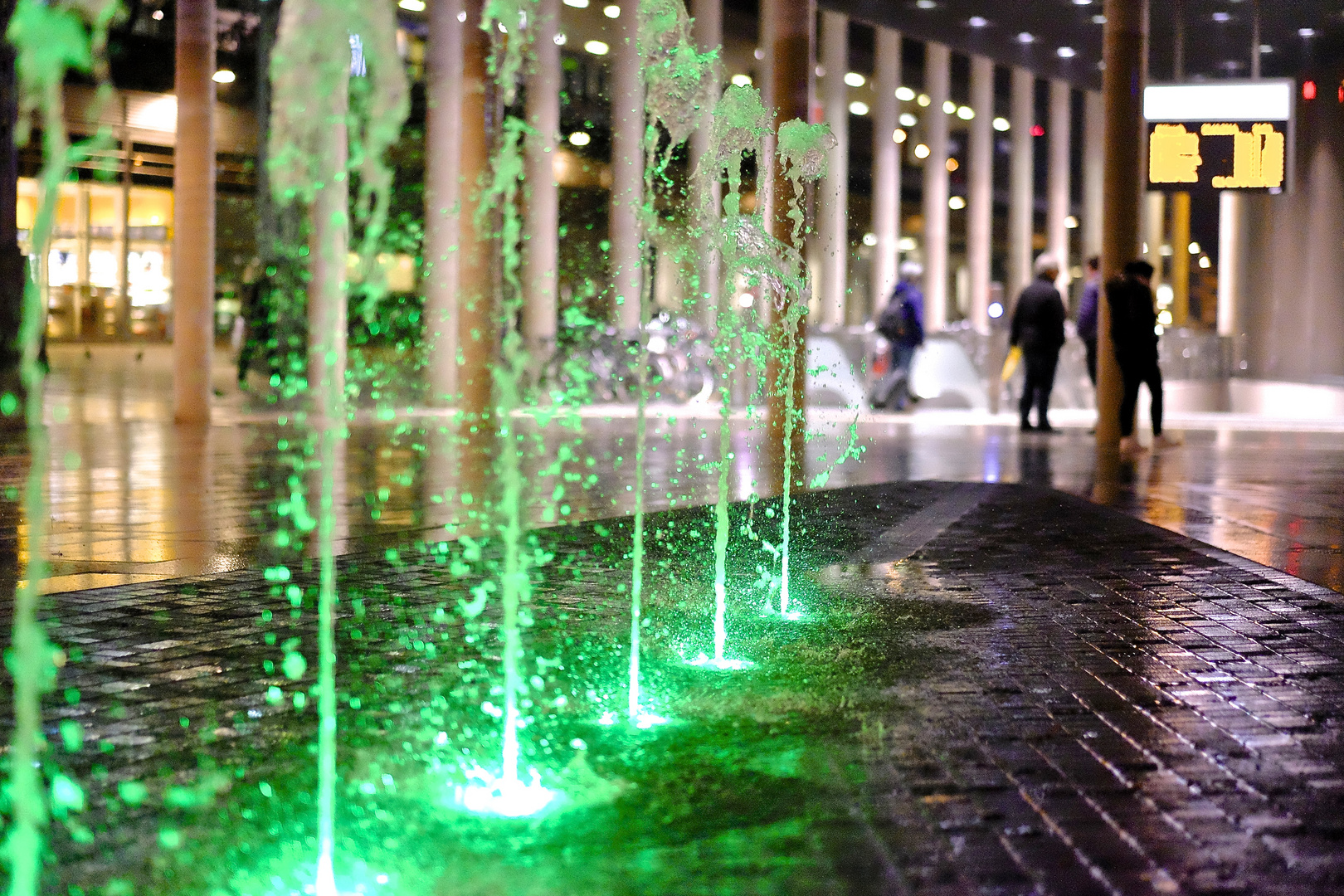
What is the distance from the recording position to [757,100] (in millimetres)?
8859

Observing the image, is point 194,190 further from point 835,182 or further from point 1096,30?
point 835,182

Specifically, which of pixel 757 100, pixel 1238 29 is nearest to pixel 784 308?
pixel 757 100

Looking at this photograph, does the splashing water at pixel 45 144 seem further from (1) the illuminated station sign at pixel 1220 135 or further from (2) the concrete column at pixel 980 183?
(2) the concrete column at pixel 980 183

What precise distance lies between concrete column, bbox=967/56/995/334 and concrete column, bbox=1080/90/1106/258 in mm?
2403

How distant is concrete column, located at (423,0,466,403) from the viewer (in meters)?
19.7

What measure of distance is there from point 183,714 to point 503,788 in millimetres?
1163

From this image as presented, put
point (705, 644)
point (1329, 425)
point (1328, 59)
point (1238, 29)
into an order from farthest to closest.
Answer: point (1328, 59) < point (1238, 29) < point (1329, 425) < point (705, 644)

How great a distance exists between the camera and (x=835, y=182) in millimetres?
31844

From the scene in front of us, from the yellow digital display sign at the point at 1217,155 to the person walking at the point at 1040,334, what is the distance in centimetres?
193

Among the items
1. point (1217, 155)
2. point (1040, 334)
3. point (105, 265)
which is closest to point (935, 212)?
point (1040, 334)

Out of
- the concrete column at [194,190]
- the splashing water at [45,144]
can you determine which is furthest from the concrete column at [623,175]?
the splashing water at [45,144]

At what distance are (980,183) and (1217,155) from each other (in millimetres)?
21565

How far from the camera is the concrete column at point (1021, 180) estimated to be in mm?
36125

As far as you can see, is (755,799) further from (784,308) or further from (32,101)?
(784,308)
